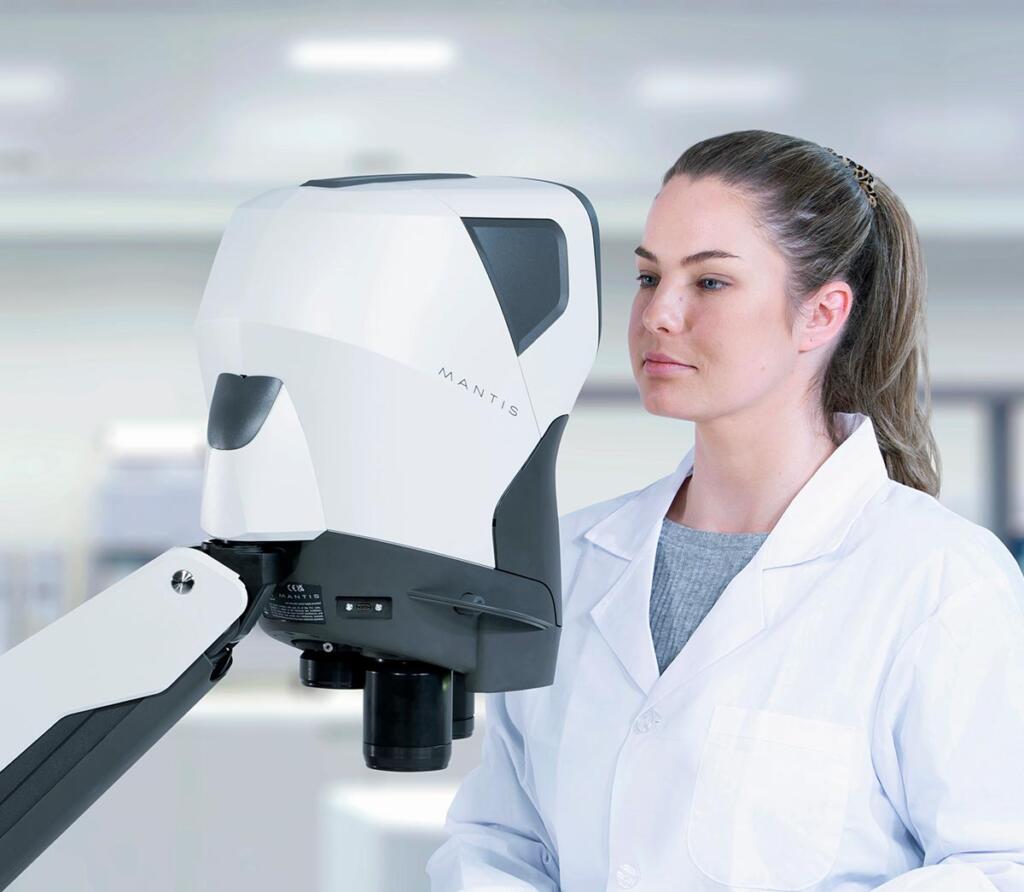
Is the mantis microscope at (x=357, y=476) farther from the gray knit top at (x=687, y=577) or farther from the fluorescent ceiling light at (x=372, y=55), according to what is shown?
the fluorescent ceiling light at (x=372, y=55)

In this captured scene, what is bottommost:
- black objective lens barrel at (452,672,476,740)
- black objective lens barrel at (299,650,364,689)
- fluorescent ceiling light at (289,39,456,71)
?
black objective lens barrel at (452,672,476,740)

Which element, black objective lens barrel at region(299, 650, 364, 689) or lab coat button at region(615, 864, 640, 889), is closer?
black objective lens barrel at region(299, 650, 364, 689)

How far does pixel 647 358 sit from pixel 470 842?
1.36 ft

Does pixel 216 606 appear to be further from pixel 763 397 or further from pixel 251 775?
pixel 251 775

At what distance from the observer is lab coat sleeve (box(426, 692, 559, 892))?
0.96 m

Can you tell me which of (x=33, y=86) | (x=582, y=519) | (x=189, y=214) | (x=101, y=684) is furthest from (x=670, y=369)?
(x=33, y=86)

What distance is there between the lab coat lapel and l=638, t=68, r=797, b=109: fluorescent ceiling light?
1.27 m

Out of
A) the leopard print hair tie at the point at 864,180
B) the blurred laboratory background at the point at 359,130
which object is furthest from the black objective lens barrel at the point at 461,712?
the blurred laboratory background at the point at 359,130

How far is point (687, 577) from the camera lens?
1.01 meters

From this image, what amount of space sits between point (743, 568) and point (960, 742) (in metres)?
0.22

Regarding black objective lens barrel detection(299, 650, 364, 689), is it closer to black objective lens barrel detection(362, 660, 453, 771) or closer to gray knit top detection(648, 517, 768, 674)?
black objective lens barrel detection(362, 660, 453, 771)

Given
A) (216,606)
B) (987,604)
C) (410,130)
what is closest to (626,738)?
(987,604)

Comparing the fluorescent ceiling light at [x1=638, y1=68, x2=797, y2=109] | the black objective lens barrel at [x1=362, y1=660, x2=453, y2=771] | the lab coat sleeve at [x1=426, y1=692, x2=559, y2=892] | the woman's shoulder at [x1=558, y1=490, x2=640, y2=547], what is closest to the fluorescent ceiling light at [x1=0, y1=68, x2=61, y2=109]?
the fluorescent ceiling light at [x1=638, y1=68, x2=797, y2=109]

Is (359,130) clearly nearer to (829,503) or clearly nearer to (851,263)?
(851,263)
